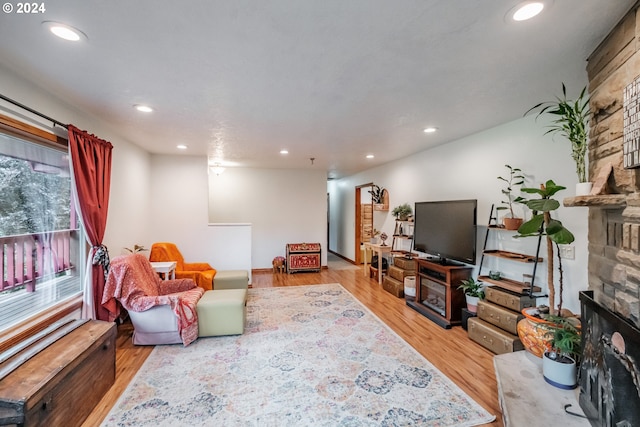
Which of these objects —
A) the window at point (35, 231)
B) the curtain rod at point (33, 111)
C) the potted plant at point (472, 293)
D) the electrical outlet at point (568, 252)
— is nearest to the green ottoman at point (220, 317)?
the window at point (35, 231)

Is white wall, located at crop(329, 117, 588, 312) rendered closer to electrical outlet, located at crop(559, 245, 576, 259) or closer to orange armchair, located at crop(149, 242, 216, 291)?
electrical outlet, located at crop(559, 245, 576, 259)

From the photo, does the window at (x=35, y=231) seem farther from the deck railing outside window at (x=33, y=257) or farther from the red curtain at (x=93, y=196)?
the red curtain at (x=93, y=196)

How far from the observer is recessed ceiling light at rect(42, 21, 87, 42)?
56.4 inches

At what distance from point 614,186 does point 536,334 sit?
1.20m

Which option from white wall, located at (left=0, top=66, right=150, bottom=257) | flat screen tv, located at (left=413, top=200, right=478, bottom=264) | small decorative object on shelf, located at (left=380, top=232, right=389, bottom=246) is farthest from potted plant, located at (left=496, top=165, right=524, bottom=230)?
white wall, located at (left=0, top=66, right=150, bottom=257)

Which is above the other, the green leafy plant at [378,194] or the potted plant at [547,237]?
the green leafy plant at [378,194]

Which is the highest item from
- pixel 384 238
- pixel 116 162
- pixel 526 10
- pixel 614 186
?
pixel 526 10

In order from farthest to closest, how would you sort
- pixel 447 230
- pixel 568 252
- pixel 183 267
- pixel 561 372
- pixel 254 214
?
pixel 254 214, pixel 183 267, pixel 447 230, pixel 568 252, pixel 561 372

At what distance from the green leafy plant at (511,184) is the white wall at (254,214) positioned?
4103 millimetres

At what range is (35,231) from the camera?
2.34m

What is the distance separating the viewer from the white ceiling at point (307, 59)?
→ 134cm

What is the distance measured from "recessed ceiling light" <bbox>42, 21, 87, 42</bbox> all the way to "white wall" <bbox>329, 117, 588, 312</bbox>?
3733 mm

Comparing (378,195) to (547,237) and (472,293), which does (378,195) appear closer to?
(472,293)

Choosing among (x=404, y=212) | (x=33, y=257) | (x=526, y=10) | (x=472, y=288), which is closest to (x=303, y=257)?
(x=404, y=212)
